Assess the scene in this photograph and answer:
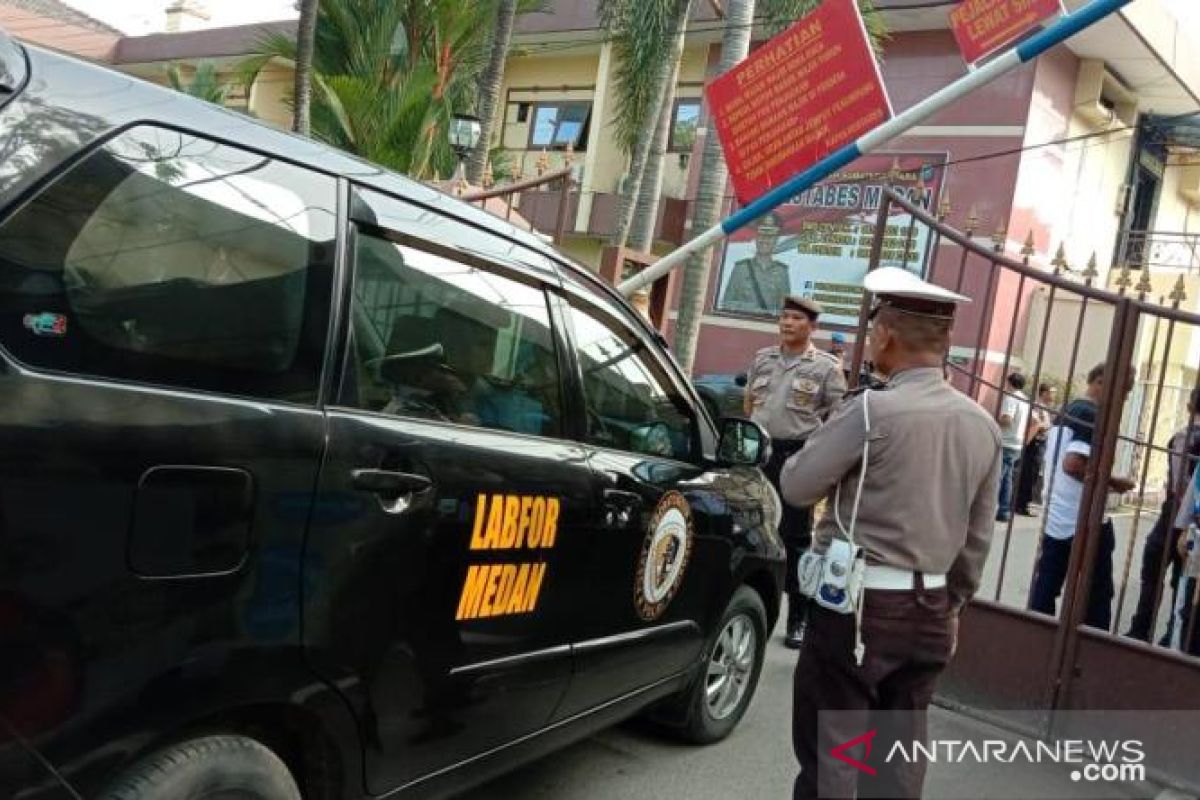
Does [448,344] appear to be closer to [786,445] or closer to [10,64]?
[10,64]

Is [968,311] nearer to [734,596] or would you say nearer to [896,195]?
[896,195]

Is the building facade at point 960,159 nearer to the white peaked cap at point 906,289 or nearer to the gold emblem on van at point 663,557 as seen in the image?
the gold emblem on van at point 663,557

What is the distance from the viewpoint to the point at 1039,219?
15.6m

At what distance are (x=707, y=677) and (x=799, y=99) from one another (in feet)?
9.39

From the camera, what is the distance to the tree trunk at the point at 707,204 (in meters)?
9.55

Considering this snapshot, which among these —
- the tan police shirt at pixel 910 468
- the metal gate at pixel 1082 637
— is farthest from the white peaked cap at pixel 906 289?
the metal gate at pixel 1082 637

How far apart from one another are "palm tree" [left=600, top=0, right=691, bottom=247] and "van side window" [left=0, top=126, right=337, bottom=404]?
347 inches

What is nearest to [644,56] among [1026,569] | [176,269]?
[1026,569]

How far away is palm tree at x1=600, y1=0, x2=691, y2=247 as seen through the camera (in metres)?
11.9

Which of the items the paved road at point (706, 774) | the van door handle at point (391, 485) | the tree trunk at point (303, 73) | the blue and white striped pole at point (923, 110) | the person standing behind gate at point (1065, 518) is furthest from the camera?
the tree trunk at point (303, 73)

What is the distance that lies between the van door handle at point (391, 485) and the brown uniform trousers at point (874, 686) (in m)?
1.13

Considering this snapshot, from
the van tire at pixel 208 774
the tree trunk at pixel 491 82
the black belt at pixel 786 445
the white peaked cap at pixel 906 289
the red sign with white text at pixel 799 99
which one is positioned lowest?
the van tire at pixel 208 774

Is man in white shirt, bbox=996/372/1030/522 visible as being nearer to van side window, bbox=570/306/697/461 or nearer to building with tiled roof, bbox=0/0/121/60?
van side window, bbox=570/306/697/461

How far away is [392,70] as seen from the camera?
1232cm
